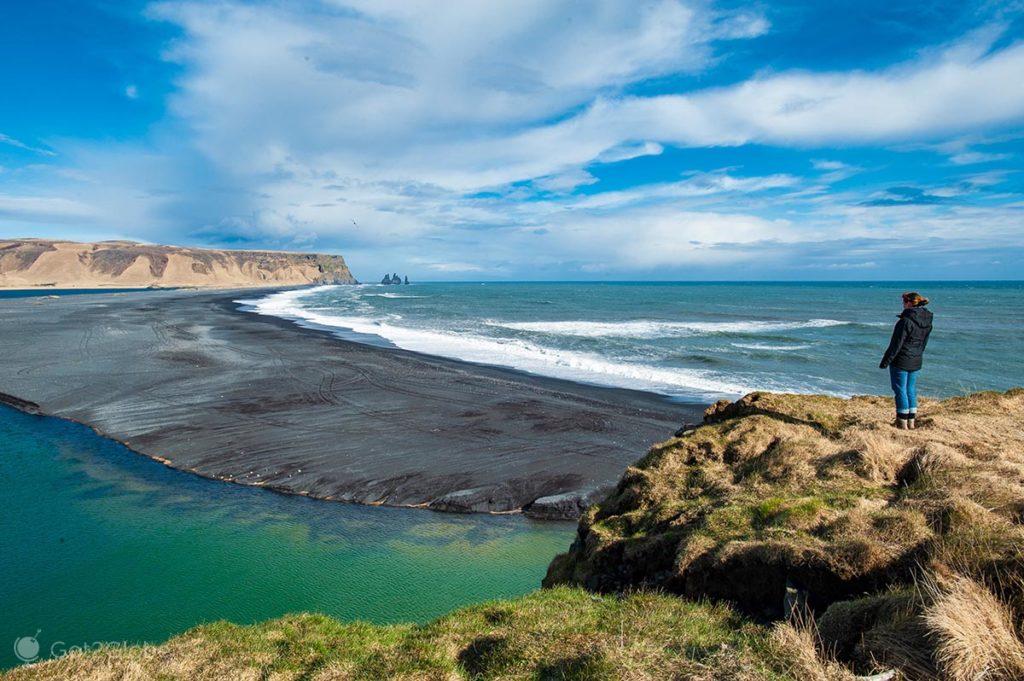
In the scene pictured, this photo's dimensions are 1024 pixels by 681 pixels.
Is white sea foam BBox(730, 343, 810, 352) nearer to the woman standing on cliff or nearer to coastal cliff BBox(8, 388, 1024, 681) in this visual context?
the woman standing on cliff

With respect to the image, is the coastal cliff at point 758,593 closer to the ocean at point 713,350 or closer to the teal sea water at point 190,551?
the teal sea water at point 190,551

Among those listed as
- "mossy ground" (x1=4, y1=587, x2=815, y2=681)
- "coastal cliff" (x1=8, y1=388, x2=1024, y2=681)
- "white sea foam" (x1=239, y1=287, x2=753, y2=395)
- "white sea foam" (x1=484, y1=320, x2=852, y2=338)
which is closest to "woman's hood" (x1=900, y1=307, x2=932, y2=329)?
"coastal cliff" (x1=8, y1=388, x2=1024, y2=681)

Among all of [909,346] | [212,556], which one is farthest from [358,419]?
[909,346]

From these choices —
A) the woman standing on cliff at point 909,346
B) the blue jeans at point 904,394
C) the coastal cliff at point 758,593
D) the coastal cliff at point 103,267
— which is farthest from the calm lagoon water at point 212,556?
the coastal cliff at point 103,267

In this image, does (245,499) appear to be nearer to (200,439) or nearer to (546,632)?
(200,439)

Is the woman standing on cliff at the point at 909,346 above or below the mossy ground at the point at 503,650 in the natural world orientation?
above
